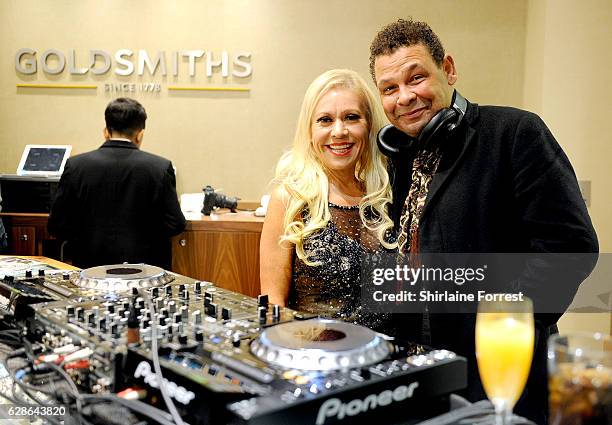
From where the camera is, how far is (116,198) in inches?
135

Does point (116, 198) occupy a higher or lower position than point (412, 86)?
lower

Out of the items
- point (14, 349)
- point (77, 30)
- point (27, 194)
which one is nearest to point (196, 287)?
point (14, 349)

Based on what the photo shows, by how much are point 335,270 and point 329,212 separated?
20cm

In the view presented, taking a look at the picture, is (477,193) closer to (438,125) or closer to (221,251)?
(438,125)

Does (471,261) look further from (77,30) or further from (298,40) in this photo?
(77,30)

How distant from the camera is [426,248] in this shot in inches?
70.6

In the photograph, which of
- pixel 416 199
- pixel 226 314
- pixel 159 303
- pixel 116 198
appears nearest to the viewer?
pixel 226 314

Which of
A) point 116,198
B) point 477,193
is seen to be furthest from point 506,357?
point 116,198

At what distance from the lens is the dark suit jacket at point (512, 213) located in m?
1.65

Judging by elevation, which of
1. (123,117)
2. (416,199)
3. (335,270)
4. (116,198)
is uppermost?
(123,117)

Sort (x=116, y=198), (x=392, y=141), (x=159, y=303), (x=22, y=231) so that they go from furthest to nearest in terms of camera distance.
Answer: (x=22, y=231)
(x=116, y=198)
(x=392, y=141)
(x=159, y=303)

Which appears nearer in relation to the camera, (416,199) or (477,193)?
(477,193)

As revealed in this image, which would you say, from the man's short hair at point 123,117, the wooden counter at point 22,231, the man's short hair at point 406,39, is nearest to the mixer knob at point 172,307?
the man's short hair at point 406,39

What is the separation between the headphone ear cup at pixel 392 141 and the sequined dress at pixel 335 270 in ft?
0.95
